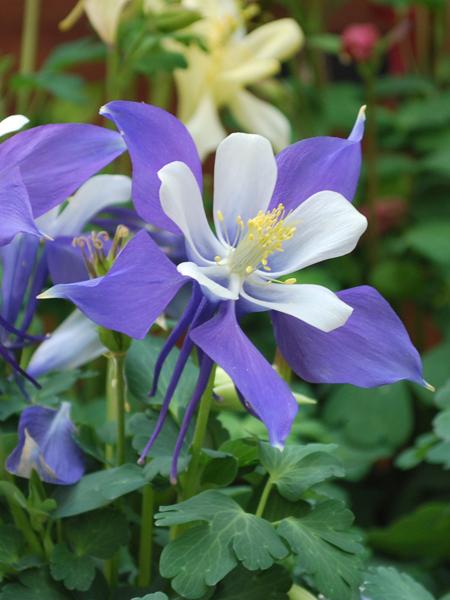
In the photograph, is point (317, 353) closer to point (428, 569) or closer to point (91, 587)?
point (91, 587)

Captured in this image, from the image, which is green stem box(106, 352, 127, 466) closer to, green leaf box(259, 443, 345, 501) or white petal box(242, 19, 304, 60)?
green leaf box(259, 443, 345, 501)

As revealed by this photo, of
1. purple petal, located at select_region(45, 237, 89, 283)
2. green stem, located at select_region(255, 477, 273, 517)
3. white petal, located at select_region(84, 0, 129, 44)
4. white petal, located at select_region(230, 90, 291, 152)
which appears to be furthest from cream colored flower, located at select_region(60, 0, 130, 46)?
green stem, located at select_region(255, 477, 273, 517)

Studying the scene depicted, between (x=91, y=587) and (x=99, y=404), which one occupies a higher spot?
(x=91, y=587)

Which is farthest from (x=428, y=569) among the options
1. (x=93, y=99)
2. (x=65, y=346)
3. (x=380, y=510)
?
(x=93, y=99)

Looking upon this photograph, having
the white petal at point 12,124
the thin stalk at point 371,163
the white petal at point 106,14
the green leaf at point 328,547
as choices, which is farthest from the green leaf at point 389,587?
the thin stalk at point 371,163

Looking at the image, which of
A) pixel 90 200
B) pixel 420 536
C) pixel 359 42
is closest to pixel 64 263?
pixel 90 200

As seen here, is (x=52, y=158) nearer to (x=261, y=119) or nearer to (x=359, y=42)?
(x=261, y=119)

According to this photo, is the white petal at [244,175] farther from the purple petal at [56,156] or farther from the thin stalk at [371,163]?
the thin stalk at [371,163]
